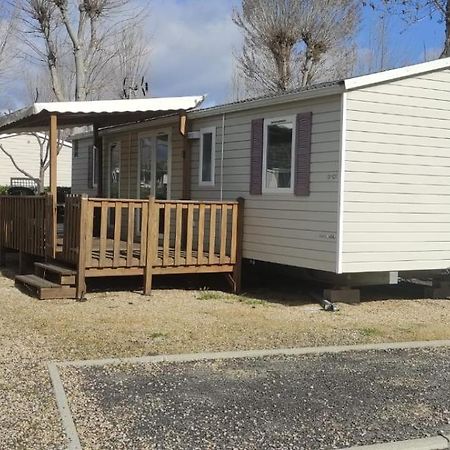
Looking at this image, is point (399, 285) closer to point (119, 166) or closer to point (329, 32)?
point (119, 166)

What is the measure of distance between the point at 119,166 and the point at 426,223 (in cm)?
694

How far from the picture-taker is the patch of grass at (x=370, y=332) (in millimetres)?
7125

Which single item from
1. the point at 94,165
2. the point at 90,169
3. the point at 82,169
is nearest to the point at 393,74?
the point at 94,165

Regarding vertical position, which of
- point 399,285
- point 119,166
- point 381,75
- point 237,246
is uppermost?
point 381,75

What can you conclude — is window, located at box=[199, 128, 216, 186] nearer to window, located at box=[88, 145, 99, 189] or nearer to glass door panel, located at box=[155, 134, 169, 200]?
glass door panel, located at box=[155, 134, 169, 200]

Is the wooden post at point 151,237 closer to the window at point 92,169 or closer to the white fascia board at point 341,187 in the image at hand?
the white fascia board at point 341,187

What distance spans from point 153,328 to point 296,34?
16682mm

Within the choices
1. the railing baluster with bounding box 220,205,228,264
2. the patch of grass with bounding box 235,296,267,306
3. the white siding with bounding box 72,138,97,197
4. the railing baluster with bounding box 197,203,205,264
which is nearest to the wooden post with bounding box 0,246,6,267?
the white siding with bounding box 72,138,97,197

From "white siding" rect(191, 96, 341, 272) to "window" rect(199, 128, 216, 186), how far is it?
0.36 feet

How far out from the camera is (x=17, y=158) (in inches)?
1174

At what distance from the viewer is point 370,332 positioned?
7.22 m

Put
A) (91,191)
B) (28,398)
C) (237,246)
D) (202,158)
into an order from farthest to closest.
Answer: (91,191) < (202,158) < (237,246) < (28,398)

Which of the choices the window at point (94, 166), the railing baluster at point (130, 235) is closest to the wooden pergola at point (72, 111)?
the railing baluster at point (130, 235)

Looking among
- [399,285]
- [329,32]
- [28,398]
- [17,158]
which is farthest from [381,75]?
[17,158]
